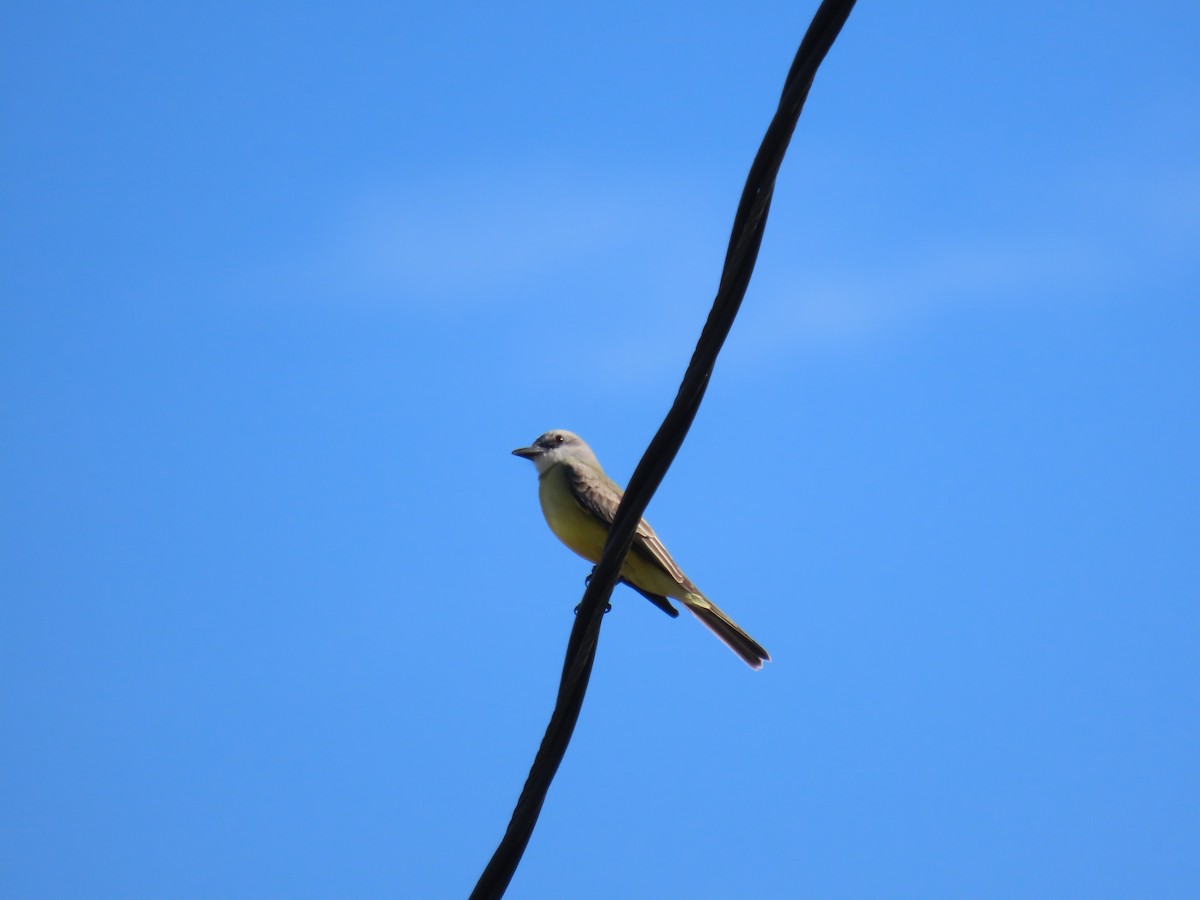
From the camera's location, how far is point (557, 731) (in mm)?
3248

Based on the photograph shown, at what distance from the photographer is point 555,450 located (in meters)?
8.90

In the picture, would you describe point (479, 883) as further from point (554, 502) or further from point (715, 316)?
point (554, 502)

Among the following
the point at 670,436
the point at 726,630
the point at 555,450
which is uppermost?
the point at 555,450

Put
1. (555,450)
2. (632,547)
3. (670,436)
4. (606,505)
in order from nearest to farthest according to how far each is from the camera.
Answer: (670,436) < (632,547) < (606,505) < (555,450)

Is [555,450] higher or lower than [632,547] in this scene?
higher

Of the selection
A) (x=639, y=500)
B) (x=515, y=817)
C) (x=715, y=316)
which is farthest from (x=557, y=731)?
(x=715, y=316)

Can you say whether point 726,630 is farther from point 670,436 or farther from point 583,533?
point 670,436

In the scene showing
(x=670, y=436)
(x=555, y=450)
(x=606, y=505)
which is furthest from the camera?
(x=555, y=450)

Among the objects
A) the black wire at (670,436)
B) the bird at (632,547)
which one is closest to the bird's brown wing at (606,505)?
the bird at (632,547)

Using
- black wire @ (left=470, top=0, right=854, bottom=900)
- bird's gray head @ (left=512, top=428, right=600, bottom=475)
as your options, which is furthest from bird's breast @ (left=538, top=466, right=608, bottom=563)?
black wire @ (left=470, top=0, right=854, bottom=900)

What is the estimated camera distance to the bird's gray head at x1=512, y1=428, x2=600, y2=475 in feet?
28.8

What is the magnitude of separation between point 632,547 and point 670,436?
4.51 meters

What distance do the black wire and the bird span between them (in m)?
4.18

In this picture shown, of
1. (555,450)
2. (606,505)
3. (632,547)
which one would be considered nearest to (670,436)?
(632,547)
